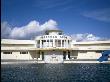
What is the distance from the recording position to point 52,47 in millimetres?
45656

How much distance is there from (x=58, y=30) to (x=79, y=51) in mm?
6579

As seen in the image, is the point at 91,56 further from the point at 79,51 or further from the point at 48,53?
the point at 48,53

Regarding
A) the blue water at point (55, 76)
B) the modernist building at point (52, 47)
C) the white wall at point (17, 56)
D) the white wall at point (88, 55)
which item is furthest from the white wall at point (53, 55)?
the blue water at point (55, 76)

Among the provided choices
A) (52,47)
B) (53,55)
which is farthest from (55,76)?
(53,55)

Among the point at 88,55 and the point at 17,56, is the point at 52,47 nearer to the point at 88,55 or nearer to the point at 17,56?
the point at 17,56

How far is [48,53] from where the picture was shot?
152 feet

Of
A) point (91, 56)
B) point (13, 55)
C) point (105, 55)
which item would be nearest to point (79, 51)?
point (91, 56)

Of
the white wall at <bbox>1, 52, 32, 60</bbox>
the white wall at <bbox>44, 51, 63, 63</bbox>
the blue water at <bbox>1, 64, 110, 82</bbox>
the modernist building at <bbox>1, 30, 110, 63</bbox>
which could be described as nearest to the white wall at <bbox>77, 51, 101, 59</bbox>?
the modernist building at <bbox>1, 30, 110, 63</bbox>

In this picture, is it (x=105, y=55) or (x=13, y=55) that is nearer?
(x=105, y=55)

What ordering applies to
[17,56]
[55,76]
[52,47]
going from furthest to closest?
1. [17,56]
2. [52,47]
3. [55,76]

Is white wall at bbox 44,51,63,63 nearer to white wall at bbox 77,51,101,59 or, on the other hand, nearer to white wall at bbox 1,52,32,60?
white wall at bbox 1,52,32,60

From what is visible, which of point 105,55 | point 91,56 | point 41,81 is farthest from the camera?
point 91,56

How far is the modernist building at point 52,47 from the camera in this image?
4635cm

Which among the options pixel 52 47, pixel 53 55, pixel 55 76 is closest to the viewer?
pixel 55 76
